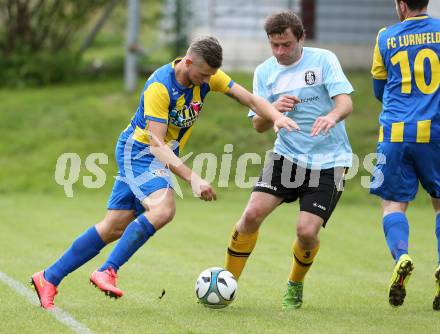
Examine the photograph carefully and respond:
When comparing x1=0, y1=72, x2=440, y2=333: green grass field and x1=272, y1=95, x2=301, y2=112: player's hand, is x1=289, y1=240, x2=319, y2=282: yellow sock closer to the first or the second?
x1=0, y1=72, x2=440, y2=333: green grass field

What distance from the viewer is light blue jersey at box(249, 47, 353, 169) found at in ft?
23.0

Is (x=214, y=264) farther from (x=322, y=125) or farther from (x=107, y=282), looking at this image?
(x=322, y=125)

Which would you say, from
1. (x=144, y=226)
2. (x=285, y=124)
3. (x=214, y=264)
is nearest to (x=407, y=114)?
(x=285, y=124)

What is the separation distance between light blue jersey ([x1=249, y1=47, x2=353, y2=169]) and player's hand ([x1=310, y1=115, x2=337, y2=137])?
0.42 meters

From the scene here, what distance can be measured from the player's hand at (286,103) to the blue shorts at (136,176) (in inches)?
36.3

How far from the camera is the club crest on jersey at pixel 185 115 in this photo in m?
6.57

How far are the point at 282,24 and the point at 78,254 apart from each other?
220cm

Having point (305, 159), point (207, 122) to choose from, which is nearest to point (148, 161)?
point (305, 159)

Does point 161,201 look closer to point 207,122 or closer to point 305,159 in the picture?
point 305,159

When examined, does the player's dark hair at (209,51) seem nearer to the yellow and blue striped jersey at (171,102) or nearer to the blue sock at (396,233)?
the yellow and blue striped jersey at (171,102)

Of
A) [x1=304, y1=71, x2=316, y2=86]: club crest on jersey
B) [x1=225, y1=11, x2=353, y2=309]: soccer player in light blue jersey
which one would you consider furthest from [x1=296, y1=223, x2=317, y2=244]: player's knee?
[x1=304, y1=71, x2=316, y2=86]: club crest on jersey

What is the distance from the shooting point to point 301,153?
7023 millimetres

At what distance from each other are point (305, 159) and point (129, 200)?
1.36 m

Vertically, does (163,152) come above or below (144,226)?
above
